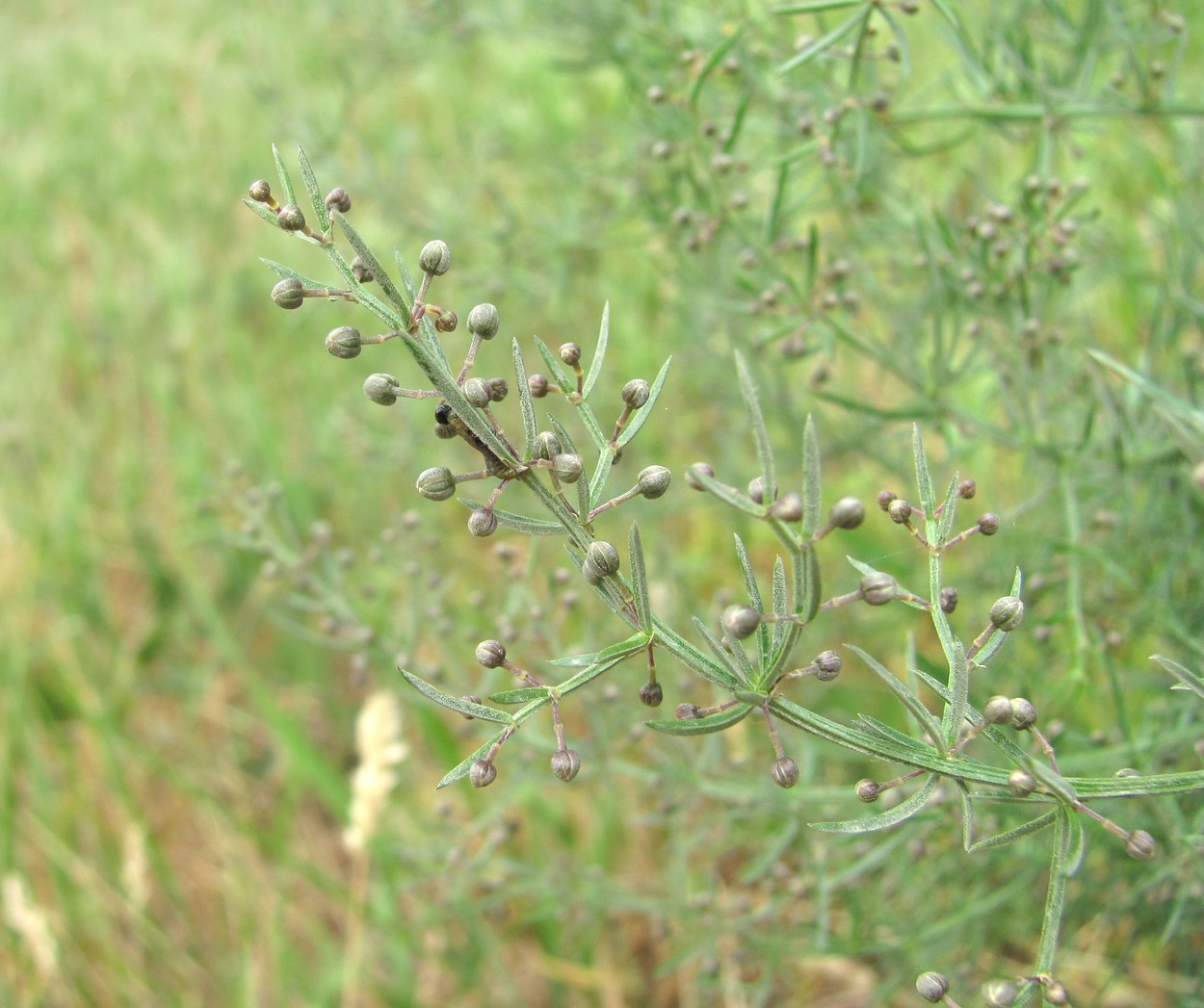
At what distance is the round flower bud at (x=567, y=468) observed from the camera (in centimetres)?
94

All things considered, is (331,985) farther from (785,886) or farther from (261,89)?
(261,89)

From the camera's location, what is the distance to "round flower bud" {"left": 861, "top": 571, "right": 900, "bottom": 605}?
0.90 meters

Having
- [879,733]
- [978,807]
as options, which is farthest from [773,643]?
[978,807]

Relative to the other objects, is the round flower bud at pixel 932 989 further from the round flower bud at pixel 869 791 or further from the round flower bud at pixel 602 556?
the round flower bud at pixel 602 556

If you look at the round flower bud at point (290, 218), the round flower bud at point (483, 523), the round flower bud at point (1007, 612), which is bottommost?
the round flower bud at point (1007, 612)

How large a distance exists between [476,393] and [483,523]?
0.12 metres

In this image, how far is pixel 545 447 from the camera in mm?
948

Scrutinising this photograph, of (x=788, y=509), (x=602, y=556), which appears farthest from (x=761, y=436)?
(x=602, y=556)

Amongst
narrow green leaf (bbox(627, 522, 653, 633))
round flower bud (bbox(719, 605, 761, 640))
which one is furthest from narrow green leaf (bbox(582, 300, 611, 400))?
round flower bud (bbox(719, 605, 761, 640))

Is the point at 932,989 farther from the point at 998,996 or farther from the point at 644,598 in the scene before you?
the point at 644,598

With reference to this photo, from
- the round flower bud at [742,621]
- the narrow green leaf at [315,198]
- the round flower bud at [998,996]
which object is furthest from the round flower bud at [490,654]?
the round flower bud at [998,996]

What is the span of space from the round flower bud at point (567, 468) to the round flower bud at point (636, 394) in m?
0.11

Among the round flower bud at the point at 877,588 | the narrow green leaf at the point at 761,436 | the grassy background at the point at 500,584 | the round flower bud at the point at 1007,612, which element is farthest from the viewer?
the grassy background at the point at 500,584

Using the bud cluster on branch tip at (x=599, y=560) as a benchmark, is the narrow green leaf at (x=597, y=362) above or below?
above
